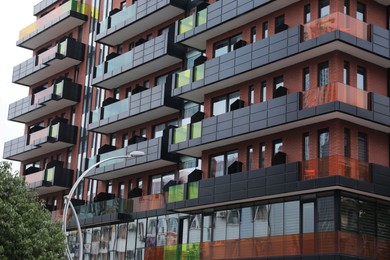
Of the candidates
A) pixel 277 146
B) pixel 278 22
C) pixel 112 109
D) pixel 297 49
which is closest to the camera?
pixel 297 49

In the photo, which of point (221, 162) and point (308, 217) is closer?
point (308, 217)

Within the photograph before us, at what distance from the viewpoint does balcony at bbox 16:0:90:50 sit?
5997 cm

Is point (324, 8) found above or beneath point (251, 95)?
above

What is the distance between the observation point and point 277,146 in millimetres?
37250

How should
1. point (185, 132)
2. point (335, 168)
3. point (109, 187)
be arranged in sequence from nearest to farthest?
point (335, 168)
point (185, 132)
point (109, 187)

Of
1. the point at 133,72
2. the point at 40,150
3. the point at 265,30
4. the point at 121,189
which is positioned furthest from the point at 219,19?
the point at 40,150

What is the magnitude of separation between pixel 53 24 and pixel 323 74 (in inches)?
1250

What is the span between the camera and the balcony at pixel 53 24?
5997 centimetres

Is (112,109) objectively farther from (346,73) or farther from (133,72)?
(346,73)

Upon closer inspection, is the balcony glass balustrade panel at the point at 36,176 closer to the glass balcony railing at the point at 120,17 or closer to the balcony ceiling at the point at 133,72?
the balcony ceiling at the point at 133,72

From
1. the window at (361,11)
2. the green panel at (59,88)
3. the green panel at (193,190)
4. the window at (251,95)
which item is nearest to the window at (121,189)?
the green panel at (59,88)

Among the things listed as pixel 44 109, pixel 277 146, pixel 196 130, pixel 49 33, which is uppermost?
pixel 49 33

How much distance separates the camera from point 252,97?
39.4 m

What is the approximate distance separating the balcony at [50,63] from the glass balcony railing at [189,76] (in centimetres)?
1732
